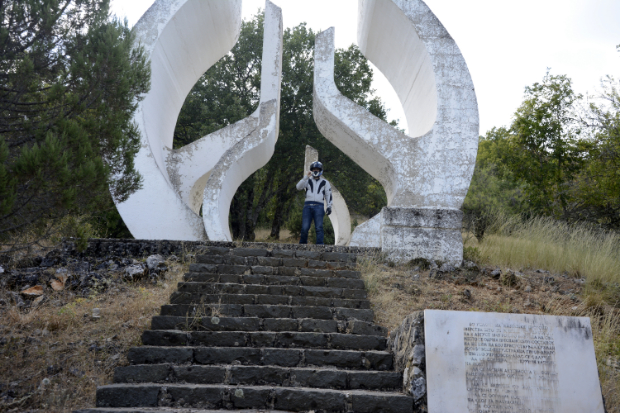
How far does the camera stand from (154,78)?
8.63 metres

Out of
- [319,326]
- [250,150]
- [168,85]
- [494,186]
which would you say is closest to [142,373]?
[319,326]

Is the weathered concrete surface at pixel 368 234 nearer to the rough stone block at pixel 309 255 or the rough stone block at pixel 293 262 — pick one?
the rough stone block at pixel 309 255

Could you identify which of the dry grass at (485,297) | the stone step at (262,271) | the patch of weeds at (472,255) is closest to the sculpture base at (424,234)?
the dry grass at (485,297)

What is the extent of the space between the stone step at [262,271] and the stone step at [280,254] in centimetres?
47

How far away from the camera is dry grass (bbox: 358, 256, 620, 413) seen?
532 centimetres

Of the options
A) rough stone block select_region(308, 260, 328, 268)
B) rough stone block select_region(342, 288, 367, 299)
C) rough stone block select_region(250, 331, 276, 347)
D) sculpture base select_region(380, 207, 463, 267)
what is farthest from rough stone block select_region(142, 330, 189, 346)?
sculpture base select_region(380, 207, 463, 267)

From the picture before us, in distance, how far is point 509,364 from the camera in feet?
11.3

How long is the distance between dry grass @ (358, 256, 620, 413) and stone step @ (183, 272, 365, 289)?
1.02 feet

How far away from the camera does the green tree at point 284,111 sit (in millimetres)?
16828

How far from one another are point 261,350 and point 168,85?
6770mm

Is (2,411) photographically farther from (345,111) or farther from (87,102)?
(345,111)

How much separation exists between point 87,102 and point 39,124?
583 millimetres

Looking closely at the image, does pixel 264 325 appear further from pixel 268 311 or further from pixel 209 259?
pixel 209 259

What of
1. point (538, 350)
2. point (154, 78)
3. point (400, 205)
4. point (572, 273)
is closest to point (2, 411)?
point (538, 350)
